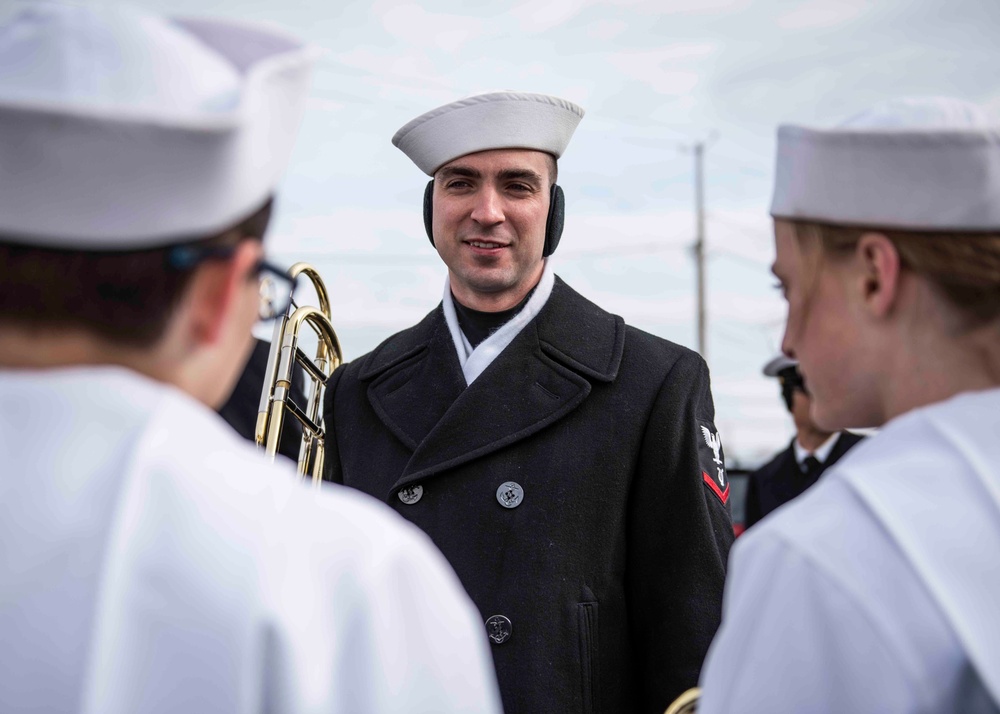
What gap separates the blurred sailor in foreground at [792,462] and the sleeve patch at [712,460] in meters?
2.78

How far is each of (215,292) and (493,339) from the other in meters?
2.10

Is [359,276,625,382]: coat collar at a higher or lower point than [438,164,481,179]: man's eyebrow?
lower

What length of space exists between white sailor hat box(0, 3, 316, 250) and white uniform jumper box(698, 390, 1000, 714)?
755 millimetres

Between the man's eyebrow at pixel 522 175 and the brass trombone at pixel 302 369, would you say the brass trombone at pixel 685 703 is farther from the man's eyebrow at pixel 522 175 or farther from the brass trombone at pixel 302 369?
the man's eyebrow at pixel 522 175

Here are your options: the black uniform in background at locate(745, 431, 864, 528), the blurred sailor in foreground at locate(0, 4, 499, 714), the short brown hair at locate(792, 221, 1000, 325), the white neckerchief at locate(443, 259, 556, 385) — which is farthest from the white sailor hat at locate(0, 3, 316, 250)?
the black uniform in background at locate(745, 431, 864, 528)

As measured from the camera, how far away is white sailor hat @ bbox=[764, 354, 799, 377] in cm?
705

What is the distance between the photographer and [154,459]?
43.4 inches

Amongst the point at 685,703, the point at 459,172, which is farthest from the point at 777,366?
the point at 685,703

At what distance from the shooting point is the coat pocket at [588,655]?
9.07ft

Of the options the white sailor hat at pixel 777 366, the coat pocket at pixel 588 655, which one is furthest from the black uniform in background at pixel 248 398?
the white sailor hat at pixel 777 366

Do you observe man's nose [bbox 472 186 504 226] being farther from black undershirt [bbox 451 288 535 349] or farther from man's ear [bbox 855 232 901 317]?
man's ear [bbox 855 232 901 317]

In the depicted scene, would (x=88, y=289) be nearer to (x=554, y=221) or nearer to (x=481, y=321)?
(x=481, y=321)

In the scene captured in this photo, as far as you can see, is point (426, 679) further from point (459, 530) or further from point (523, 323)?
point (523, 323)

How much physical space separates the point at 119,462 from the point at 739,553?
73cm
